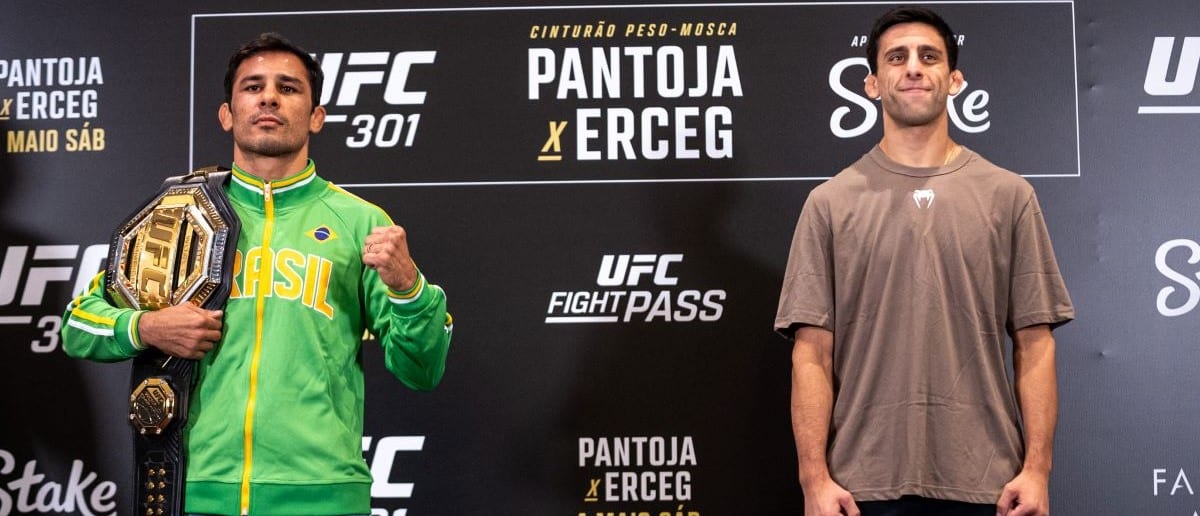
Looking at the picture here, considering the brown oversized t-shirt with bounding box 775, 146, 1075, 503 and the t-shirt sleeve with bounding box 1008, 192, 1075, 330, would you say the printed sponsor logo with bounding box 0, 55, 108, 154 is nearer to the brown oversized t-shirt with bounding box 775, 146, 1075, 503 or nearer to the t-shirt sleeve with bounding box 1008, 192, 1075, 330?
the brown oversized t-shirt with bounding box 775, 146, 1075, 503

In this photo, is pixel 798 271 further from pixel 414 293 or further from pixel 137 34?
pixel 137 34

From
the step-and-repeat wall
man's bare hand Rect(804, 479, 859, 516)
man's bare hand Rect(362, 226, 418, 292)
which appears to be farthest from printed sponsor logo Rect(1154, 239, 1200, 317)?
man's bare hand Rect(362, 226, 418, 292)

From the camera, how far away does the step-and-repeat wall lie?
319 centimetres

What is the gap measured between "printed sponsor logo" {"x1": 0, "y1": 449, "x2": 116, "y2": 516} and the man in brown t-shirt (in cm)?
199

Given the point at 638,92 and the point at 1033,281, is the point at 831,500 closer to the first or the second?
the point at 1033,281

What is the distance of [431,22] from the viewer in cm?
334

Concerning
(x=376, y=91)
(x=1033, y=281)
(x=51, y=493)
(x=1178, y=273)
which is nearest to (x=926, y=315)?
(x=1033, y=281)

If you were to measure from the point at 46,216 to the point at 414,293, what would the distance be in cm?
161

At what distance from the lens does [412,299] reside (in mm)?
2271

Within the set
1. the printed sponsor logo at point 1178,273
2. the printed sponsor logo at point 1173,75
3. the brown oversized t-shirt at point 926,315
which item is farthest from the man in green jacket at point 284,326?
the printed sponsor logo at point 1173,75

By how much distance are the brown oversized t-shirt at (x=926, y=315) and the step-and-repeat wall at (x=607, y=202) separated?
0.89 metres

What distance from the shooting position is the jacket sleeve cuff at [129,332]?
89.6 inches

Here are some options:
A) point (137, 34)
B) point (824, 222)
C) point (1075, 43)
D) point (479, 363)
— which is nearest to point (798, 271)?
point (824, 222)

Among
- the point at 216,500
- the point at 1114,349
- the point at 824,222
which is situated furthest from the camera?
the point at 1114,349
